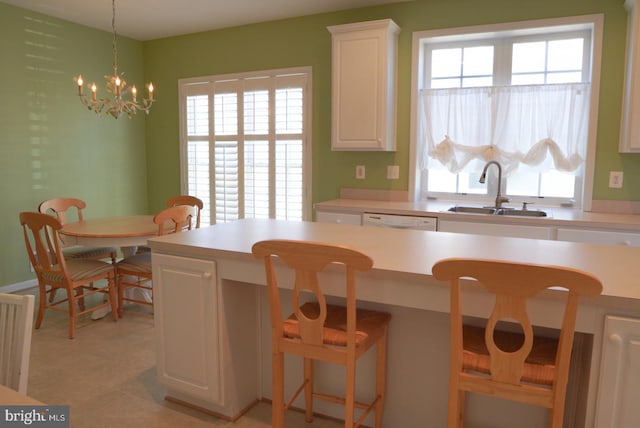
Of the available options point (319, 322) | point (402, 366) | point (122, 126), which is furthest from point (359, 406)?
point (122, 126)

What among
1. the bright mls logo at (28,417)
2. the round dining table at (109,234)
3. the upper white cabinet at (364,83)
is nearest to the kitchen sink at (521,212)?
the upper white cabinet at (364,83)

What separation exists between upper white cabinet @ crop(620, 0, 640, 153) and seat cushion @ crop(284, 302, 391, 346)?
235 centimetres

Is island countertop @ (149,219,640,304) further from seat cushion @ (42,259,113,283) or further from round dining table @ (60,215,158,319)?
seat cushion @ (42,259,113,283)

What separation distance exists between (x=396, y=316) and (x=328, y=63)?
2.94 meters

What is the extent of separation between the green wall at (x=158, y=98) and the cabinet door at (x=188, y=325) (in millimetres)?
2427

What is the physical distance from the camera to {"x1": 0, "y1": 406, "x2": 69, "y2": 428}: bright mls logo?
992mm

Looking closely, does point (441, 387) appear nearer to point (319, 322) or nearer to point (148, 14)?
point (319, 322)

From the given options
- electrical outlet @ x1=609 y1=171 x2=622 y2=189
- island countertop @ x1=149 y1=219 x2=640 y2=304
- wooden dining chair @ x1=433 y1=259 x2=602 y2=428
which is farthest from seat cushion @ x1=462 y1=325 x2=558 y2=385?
electrical outlet @ x1=609 y1=171 x2=622 y2=189

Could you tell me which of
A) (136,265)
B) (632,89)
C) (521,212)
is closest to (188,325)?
(136,265)

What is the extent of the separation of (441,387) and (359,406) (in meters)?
0.36

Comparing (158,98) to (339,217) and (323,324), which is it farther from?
(323,324)

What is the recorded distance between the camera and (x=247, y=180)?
4.91m

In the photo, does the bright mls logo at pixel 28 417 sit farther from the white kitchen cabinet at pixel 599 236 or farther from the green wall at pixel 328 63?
the green wall at pixel 328 63

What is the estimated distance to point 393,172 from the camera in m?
4.22
